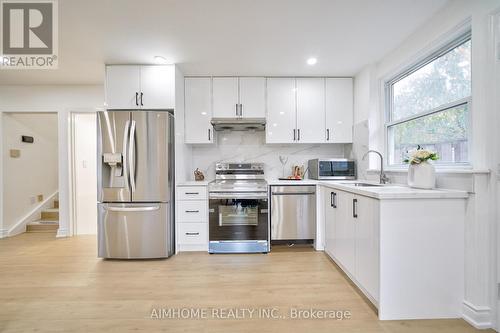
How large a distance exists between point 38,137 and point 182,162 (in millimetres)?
3201

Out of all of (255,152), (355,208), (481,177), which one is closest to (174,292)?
(355,208)

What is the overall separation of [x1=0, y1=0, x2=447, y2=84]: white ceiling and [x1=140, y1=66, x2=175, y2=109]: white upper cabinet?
0.19m

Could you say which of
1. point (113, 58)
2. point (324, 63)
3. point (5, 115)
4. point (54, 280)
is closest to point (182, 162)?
point (113, 58)

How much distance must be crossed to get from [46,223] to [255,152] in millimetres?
3845

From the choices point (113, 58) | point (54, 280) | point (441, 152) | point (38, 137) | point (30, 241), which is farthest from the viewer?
point (38, 137)

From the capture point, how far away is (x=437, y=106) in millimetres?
2080

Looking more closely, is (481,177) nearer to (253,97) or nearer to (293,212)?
(293,212)

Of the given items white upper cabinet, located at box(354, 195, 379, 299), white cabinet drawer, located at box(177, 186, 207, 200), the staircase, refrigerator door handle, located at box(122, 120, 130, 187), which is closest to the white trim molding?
the staircase

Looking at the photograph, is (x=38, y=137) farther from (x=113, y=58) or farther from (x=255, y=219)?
(x=255, y=219)

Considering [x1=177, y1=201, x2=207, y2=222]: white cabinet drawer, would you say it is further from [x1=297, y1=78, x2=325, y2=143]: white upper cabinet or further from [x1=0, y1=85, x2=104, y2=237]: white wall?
[x1=0, y1=85, x2=104, y2=237]: white wall

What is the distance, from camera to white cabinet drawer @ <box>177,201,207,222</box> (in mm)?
3020

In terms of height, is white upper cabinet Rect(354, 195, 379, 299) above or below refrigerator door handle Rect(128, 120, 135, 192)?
below

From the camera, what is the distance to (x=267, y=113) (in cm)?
341

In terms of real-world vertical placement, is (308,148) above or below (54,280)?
above
